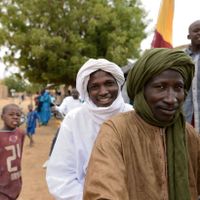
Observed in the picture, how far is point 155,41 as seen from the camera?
15.6 ft

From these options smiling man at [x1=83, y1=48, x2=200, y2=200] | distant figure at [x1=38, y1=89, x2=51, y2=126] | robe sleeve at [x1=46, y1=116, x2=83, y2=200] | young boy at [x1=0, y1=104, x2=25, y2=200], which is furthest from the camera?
distant figure at [x1=38, y1=89, x2=51, y2=126]

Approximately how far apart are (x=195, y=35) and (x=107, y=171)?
223 centimetres

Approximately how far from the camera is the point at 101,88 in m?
2.30

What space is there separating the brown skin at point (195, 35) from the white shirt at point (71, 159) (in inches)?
60.3

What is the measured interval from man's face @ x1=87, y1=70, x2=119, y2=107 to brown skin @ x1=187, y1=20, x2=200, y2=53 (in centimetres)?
130

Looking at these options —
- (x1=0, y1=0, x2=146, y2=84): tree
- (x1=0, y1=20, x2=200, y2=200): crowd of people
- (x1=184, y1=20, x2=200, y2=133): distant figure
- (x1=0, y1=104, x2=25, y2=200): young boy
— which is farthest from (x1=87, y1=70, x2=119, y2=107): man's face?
(x1=0, y1=0, x2=146, y2=84): tree

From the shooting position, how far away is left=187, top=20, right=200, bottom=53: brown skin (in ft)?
11.0

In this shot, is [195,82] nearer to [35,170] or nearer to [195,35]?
[195,35]

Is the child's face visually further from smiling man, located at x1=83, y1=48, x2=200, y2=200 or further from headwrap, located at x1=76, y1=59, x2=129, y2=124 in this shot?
smiling man, located at x1=83, y1=48, x2=200, y2=200

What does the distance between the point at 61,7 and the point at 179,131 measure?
1512 cm

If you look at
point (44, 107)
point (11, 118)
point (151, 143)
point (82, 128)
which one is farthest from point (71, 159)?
point (44, 107)

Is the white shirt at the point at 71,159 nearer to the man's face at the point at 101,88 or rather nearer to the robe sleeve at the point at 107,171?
the man's face at the point at 101,88

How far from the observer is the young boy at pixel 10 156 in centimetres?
385

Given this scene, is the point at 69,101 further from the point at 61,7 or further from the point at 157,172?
the point at 61,7
